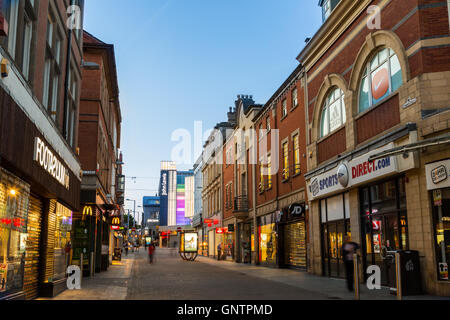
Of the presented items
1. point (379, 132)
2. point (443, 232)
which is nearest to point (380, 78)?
point (379, 132)

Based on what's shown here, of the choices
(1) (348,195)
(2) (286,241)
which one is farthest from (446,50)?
(2) (286,241)

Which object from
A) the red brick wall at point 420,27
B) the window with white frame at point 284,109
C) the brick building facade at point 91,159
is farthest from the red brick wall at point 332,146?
the brick building facade at point 91,159

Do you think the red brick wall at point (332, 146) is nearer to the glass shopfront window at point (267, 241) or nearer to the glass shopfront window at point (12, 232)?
the glass shopfront window at point (267, 241)

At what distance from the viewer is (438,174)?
13.1m

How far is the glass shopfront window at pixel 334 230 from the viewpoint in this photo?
19.9 meters

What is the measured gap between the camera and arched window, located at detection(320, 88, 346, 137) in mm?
20375

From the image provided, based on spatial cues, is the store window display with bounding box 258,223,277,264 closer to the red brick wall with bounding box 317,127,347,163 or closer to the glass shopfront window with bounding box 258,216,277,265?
the glass shopfront window with bounding box 258,216,277,265

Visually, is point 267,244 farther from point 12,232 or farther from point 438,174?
point 12,232

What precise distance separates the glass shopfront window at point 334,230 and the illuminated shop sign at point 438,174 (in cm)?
628

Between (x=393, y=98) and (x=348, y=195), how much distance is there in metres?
5.23

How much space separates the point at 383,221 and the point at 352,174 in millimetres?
2355

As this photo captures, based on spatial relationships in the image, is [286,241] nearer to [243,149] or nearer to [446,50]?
[243,149]

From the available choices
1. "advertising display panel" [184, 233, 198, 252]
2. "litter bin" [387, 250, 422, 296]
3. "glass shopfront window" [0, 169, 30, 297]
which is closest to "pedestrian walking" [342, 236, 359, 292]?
Answer: "litter bin" [387, 250, 422, 296]

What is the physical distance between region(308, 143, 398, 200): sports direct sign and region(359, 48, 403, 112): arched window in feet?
7.07
